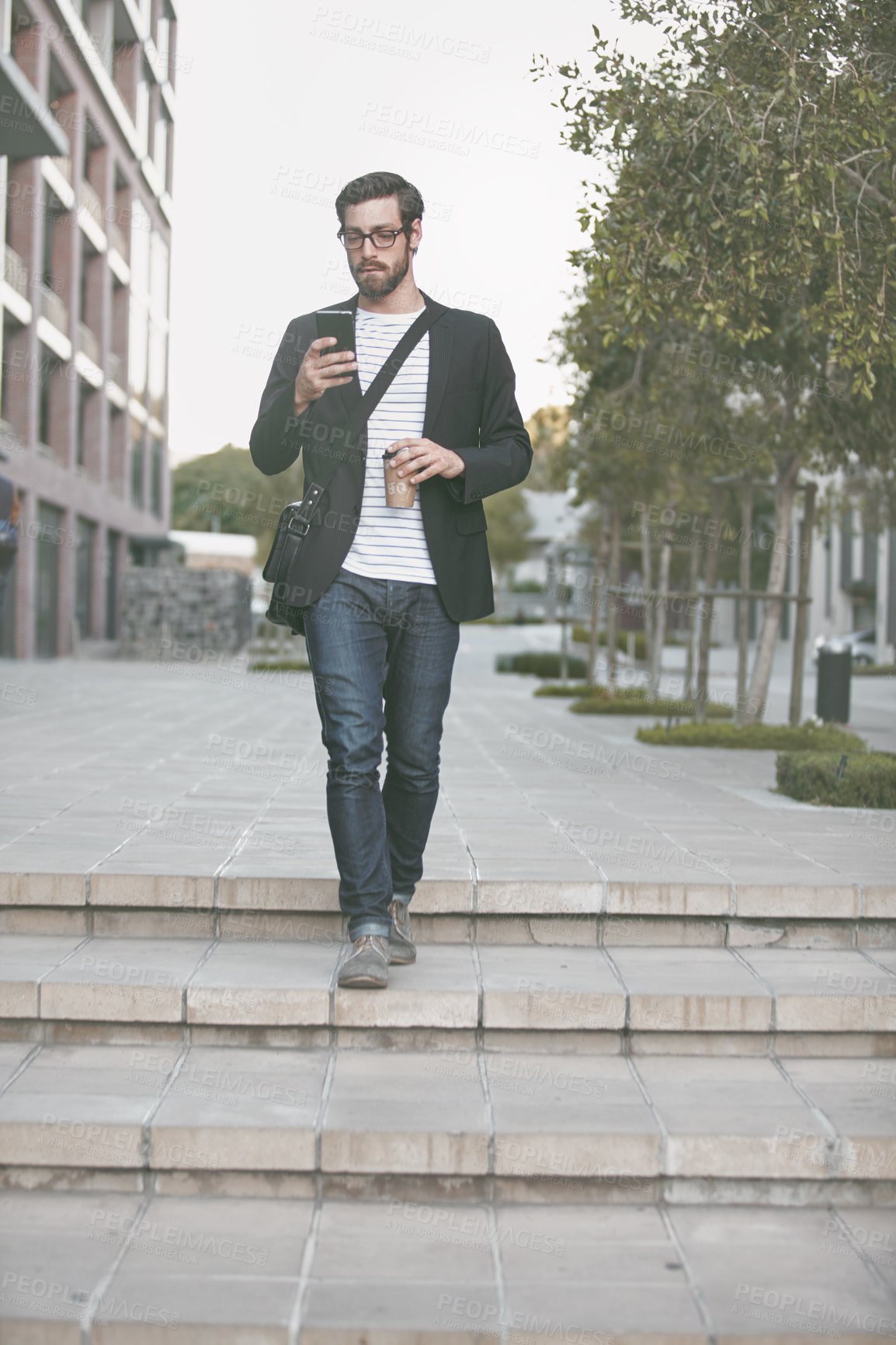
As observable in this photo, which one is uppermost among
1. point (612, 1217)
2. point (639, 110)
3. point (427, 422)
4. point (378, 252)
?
point (639, 110)

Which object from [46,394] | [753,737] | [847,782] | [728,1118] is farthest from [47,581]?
[728,1118]

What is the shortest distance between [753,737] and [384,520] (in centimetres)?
723

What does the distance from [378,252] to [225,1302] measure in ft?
8.33

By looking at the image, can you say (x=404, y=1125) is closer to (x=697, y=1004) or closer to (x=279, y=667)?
(x=697, y=1004)

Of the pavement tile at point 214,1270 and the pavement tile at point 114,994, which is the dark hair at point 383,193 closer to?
the pavement tile at point 114,994

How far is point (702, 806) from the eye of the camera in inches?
248

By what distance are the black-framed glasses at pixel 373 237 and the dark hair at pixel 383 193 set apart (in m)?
0.03

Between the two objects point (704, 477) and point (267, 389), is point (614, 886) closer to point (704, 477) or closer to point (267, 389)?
point (267, 389)

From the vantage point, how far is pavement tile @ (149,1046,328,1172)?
9.62 ft

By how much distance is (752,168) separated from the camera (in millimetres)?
5938

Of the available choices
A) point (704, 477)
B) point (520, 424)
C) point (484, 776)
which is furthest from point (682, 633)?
point (520, 424)

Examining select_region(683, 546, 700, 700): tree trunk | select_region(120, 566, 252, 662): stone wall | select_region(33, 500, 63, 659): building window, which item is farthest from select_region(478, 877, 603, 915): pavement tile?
select_region(120, 566, 252, 662): stone wall

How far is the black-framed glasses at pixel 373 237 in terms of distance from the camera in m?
3.25

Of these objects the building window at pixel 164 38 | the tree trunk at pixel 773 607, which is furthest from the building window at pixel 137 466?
the tree trunk at pixel 773 607
